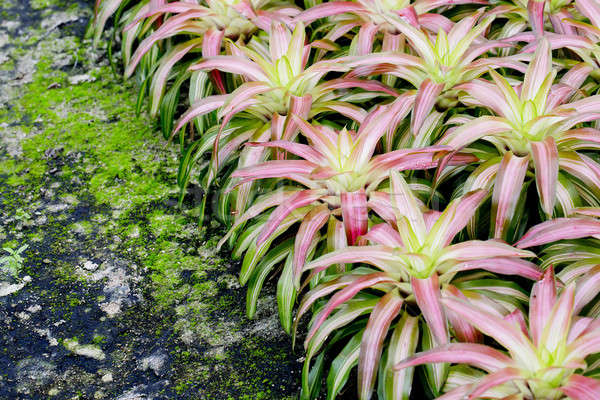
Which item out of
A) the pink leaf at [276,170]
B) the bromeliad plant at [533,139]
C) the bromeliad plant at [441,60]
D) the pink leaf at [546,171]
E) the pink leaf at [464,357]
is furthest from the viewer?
the bromeliad plant at [441,60]

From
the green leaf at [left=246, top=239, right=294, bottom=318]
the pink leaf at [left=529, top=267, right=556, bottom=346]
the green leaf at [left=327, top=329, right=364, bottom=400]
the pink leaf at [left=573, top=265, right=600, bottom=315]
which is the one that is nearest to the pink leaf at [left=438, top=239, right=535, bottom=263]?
the pink leaf at [left=529, top=267, right=556, bottom=346]

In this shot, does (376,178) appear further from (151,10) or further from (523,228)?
(151,10)

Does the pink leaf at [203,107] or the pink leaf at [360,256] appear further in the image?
the pink leaf at [203,107]

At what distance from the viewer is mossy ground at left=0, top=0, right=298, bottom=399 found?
1934 millimetres

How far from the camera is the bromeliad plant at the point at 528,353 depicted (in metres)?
1.40

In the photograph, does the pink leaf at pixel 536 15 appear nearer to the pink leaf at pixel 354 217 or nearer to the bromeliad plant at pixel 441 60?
the bromeliad plant at pixel 441 60

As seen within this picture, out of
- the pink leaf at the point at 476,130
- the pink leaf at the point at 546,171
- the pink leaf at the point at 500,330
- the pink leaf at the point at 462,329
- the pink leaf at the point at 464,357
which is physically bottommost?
the pink leaf at the point at 462,329

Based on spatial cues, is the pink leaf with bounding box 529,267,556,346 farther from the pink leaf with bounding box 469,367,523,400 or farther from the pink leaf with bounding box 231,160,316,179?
the pink leaf with bounding box 231,160,316,179

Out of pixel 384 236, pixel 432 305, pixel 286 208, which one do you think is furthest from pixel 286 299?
pixel 432 305

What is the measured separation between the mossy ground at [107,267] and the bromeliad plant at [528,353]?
597mm

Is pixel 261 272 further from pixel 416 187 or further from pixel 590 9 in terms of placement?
pixel 590 9

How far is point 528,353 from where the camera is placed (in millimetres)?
1437

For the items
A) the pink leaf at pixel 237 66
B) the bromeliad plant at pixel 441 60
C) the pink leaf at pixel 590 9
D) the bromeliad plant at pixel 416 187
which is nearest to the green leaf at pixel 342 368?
the bromeliad plant at pixel 416 187

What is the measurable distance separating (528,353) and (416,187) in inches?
27.0
